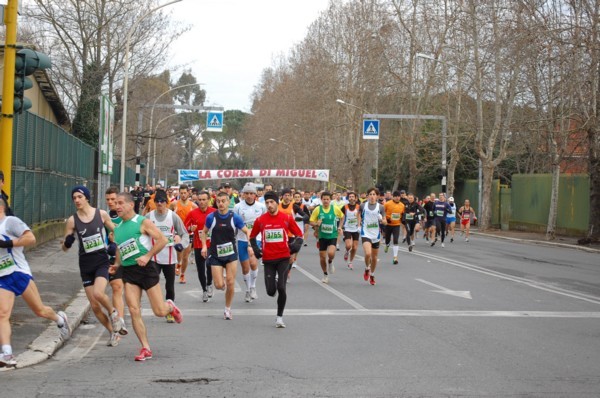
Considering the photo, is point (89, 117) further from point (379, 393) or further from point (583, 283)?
point (379, 393)

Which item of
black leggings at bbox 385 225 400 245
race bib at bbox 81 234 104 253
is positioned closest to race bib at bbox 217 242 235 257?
race bib at bbox 81 234 104 253

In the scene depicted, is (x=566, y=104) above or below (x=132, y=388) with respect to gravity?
above

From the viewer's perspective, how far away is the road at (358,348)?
25.0 feet

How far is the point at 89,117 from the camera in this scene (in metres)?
40.7

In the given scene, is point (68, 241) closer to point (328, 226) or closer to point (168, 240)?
point (168, 240)

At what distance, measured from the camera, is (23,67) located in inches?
432

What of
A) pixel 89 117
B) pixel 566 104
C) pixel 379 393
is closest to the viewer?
pixel 379 393

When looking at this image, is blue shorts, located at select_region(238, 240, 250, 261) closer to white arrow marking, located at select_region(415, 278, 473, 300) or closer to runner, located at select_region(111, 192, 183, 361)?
white arrow marking, located at select_region(415, 278, 473, 300)

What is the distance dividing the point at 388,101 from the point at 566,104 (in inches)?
1186

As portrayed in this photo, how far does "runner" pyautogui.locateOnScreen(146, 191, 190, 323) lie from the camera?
1152 centimetres

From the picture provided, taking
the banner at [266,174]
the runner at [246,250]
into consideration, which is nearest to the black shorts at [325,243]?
the runner at [246,250]

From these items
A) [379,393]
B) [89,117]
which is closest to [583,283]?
[379,393]

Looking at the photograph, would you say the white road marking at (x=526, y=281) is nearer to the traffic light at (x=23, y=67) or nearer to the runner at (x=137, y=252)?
the runner at (x=137, y=252)

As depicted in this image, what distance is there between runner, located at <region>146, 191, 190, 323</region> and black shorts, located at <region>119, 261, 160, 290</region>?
1.69m
